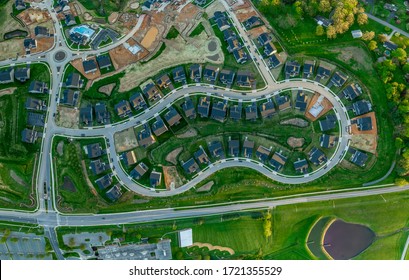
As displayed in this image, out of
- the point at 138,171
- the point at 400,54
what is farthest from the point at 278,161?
the point at 400,54

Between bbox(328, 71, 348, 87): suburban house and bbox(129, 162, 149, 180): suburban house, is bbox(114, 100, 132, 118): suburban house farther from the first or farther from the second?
bbox(328, 71, 348, 87): suburban house

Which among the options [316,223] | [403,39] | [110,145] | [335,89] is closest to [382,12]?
[403,39]

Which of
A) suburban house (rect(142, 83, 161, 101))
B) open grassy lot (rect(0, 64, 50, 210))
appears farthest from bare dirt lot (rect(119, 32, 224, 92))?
open grassy lot (rect(0, 64, 50, 210))

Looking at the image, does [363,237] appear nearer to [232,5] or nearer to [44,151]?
[232,5]

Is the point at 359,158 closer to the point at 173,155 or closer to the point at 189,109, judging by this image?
the point at 189,109

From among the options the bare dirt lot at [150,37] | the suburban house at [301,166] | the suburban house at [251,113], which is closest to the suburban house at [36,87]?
the bare dirt lot at [150,37]

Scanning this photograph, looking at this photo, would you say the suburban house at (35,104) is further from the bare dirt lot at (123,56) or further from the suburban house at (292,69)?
the suburban house at (292,69)
